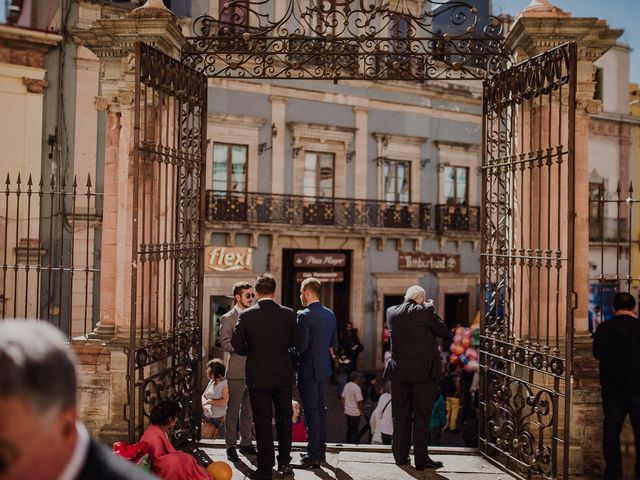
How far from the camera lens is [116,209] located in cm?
696

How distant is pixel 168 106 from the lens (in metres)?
6.59

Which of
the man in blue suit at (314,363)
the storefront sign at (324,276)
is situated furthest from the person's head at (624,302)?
the storefront sign at (324,276)

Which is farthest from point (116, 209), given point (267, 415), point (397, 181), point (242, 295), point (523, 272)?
point (397, 181)

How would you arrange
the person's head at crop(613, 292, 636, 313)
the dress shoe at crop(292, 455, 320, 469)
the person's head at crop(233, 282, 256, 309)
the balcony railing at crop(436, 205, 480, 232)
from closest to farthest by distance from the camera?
the person's head at crop(613, 292, 636, 313) → the dress shoe at crop(292, 455, 320, 469) → the person's head at crop(233, 282, 256, 309) → the balcony railing at crop(436, 205, 480, 232)

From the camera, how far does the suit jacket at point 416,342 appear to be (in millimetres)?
6039

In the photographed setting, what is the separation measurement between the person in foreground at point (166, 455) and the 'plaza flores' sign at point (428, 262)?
15966 mm

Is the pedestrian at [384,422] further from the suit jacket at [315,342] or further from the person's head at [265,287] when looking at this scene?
the person's head at [265,287]

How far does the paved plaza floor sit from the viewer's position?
603 centimetres

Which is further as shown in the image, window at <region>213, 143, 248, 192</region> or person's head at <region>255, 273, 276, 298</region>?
window at <region>213, 143, 248, 192</region>

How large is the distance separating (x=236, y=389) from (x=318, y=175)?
13.8m

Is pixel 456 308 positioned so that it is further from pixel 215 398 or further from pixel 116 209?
A: pixel 116 209

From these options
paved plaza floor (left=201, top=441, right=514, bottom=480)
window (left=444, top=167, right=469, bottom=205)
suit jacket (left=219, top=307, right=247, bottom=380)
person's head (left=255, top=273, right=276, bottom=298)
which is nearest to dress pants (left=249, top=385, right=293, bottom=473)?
paved plaza floor (left=201, top=441, right=514, bottom=480)

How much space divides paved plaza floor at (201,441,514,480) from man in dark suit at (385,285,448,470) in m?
0.18

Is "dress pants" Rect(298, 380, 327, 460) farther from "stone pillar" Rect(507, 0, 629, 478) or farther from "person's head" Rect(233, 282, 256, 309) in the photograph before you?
"stone pillar" Rect(507, 0, 629, 478)
